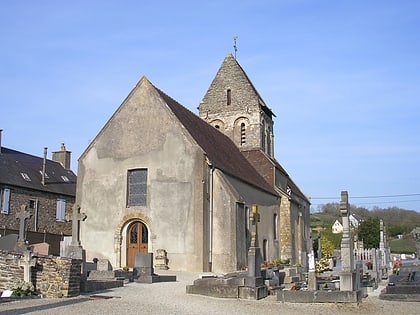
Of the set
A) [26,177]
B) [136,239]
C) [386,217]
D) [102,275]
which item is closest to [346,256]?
[102,275]

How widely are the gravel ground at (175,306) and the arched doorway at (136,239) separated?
8994 mm

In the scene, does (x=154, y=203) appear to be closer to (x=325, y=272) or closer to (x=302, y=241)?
Result: (x=325, y=272)

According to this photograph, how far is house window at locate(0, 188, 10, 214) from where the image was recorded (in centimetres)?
2871

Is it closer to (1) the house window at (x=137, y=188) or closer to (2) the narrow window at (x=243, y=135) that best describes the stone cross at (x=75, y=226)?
(1) the house window at (x=137, y=188)

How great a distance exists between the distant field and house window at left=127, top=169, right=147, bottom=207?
3871 cm

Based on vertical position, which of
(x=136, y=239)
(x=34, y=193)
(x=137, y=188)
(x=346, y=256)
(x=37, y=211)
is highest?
(x=34, y=193)

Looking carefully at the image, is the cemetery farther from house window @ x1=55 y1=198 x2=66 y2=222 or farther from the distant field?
the distant field

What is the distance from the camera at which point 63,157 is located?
129ft

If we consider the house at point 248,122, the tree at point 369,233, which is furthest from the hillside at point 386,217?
the house at point 248,122

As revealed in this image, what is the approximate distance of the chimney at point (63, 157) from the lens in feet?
129

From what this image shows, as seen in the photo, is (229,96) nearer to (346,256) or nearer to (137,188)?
(137,188)

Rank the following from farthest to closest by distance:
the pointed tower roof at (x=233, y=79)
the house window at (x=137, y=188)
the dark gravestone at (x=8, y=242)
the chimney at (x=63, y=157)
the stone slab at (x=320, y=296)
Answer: the chimney at (x=63, y=157)
the pointed tower roof at (x=233, y=79)
the house window at (x=137, y=188)
the dark gravestone at (x=8, y=242)
the stone slab at (x=320, y=296)

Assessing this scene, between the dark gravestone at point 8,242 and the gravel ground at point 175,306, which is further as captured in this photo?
the dark gravestone at point 8,242

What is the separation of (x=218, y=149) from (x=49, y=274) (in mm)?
15639
